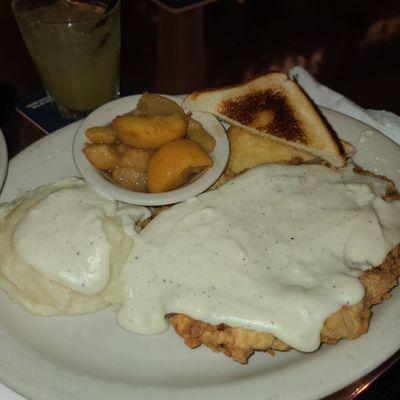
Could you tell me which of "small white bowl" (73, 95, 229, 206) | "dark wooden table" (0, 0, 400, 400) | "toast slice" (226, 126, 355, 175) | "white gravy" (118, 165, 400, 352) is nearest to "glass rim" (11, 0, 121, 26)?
"dark wooden table" (0, 0, 400, 400)

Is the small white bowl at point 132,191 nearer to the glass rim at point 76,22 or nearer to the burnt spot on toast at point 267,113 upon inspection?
the burnt spot on toast at point 267,113

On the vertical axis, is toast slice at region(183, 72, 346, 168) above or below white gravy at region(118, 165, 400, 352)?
above

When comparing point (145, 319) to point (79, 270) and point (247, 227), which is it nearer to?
point (79, 270)

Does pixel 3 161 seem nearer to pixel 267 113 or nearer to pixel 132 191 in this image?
pixel 132 191

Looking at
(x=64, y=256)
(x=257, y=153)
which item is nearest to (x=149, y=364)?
(x=64, y=256)

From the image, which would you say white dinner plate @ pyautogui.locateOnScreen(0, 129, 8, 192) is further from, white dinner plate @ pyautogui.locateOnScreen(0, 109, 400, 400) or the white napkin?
the white napkin

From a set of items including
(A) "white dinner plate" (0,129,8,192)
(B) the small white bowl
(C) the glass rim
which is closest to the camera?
(B) the small white bowl

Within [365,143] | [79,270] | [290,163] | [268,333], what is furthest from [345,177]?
[79,270]
